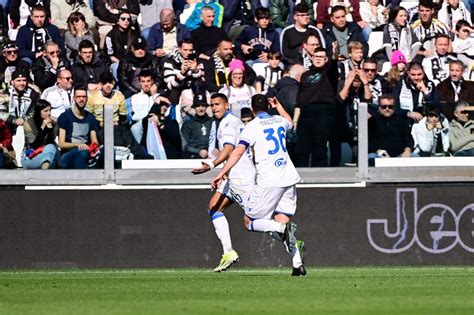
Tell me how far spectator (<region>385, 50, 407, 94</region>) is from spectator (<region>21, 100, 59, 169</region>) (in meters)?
5.13

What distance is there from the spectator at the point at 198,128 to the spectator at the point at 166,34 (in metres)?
2.06

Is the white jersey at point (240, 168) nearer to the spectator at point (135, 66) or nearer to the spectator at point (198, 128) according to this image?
the spectator at point (198, 128)

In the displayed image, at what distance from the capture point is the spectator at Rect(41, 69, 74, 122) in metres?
19.0

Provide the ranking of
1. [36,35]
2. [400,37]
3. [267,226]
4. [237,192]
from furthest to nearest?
[400,37] → [36,35] → [237,192] → [267,226]

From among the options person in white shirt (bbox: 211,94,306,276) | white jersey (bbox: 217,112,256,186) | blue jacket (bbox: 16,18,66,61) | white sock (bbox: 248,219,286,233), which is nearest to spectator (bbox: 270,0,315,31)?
blue jacket (bbox: 16,18,66,61)

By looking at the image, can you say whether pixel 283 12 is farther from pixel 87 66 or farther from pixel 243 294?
pixel 243 294

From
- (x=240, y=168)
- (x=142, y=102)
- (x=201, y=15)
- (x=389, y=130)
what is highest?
(x=201, y=15)

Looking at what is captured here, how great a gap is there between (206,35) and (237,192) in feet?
16.3

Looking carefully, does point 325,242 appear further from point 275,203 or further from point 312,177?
point 275,203

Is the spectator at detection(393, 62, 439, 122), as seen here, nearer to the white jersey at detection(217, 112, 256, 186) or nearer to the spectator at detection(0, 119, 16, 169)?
the white jersey at detection(217, 112, 256, 186)

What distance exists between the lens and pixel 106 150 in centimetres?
1912

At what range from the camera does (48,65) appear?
20141 millimetres

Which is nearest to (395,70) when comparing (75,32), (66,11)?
(75,32)

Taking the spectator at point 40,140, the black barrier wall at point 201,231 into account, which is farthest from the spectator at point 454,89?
the spectator at point 40,140
